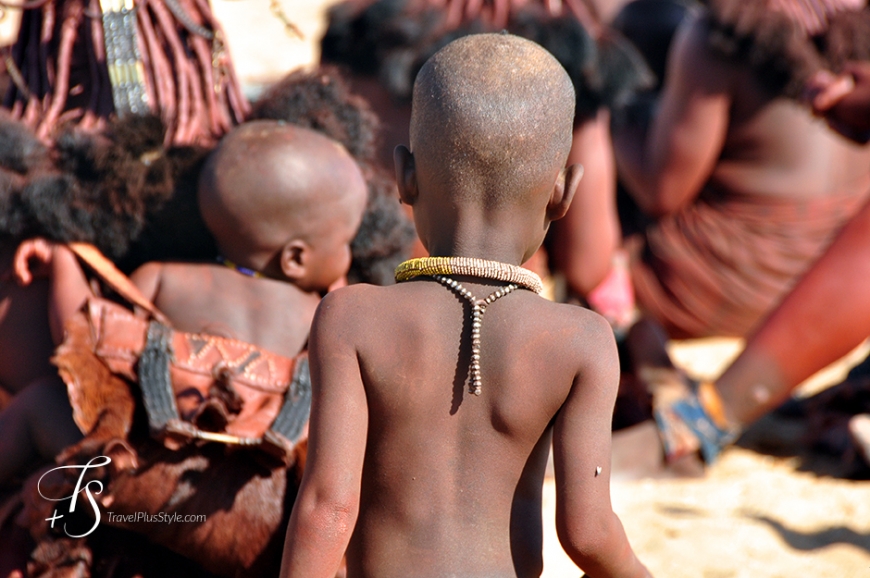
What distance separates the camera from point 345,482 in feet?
4.78

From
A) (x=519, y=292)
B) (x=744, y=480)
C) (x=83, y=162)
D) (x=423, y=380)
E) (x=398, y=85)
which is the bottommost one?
(x=744, y=480)

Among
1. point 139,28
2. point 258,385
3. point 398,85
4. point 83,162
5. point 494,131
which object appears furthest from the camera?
point 398,85

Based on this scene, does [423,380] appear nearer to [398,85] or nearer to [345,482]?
[345,482]

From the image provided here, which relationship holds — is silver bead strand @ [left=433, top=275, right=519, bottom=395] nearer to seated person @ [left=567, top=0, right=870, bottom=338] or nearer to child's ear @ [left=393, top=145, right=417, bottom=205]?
child's ear @ [left=393, top=145, right=417, bottom=205]

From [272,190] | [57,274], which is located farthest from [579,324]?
[57,274]

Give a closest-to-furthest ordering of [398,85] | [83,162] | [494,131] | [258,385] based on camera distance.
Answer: [494,131]
[258,385]
[83,162]
[398,85]

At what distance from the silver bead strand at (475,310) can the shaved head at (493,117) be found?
13 centimetres

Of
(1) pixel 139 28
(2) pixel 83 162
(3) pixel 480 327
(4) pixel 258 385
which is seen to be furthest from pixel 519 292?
(1) pixel 139 28

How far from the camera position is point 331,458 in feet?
4.78

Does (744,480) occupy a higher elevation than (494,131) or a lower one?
lower

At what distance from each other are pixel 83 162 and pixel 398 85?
5.18 ft

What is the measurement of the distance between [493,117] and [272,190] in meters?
0.76

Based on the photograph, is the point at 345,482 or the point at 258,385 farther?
the point at 258,385

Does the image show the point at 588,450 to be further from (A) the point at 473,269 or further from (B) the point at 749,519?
(B) the point at 749,519
